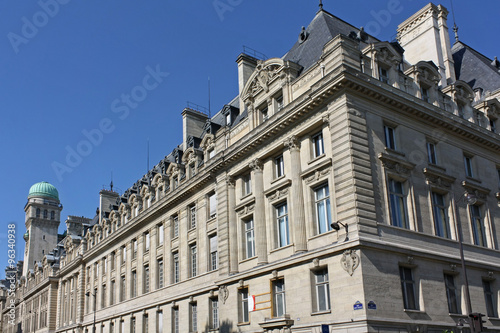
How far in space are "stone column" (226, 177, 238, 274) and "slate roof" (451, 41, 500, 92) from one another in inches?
756

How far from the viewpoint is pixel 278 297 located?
1204 inches

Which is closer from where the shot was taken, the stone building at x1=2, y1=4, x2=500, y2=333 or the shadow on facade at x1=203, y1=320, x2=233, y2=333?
the stone building at x1=2, y1=4, x2=500, y2=333

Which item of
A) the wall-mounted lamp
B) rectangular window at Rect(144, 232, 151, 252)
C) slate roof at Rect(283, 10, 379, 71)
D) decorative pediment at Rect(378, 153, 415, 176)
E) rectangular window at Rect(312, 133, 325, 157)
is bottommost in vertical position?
the wall-mounted lamp

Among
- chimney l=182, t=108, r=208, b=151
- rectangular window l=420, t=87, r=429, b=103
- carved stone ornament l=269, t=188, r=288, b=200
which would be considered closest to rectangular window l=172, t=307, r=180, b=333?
chimney l=182, t=108, r=208, b=151

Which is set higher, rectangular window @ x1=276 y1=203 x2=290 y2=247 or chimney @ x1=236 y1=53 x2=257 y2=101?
chimney @ x1=236 y1=53 x2=257 y2=101

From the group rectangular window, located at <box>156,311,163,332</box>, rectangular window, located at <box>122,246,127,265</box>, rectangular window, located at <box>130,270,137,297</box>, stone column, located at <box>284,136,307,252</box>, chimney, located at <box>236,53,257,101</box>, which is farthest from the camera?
rectangular window, located at <box>122,246,127,265</box>

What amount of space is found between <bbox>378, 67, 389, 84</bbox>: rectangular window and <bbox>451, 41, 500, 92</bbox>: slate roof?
12556mm

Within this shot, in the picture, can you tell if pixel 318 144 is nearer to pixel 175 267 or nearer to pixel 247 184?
pixel 247 184

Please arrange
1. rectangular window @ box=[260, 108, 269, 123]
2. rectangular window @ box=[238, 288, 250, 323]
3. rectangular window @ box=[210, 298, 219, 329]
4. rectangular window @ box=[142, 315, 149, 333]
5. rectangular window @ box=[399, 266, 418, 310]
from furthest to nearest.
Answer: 1. rectangular window @ box=[142, 315, 149, 333]
2. rectangular window @ box=[210, 298, 219, 329]
3. rectangular window @ box=[260, 108, 269, 123]
4. rectangular window @ box=[238, 288, 250, 323]
5. rectangular window @ box=[399, 266, 418, 310]

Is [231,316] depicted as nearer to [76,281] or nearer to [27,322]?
[76,281]

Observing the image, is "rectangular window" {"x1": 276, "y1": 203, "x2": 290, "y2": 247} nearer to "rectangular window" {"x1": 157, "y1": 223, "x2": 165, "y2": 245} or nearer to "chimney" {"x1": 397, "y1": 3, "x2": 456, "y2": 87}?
"chimney" {"x1": 397, "y1": 3, "x2": 456, "y2": 87}

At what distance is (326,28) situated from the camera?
1368 inches

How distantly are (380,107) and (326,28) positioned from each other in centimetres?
797

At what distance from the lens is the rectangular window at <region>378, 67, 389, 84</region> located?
100 feet
